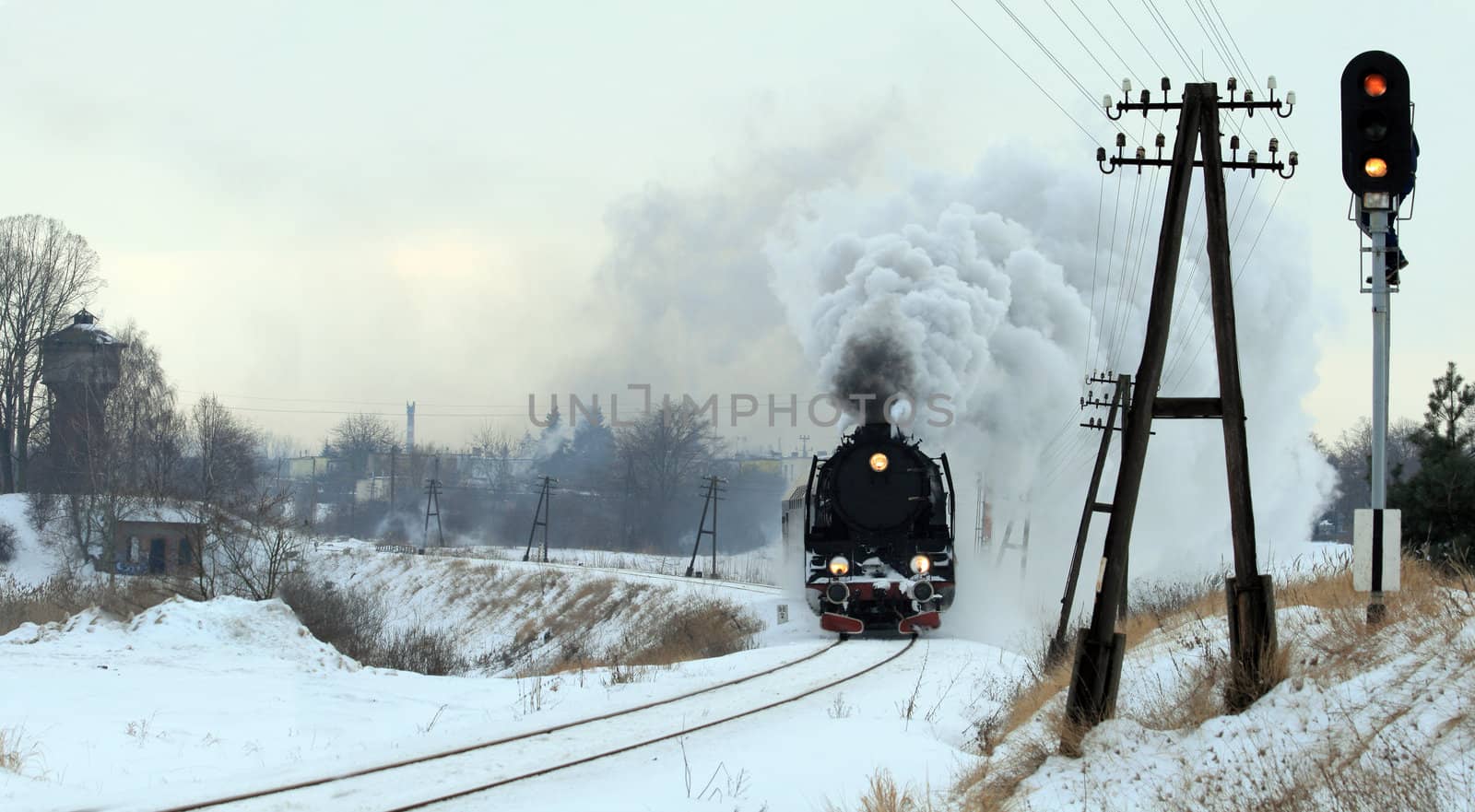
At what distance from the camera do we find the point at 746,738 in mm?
9531

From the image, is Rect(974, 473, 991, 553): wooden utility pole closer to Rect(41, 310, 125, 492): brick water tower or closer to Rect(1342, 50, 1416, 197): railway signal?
Rect(1342, 50, 1416, 197): railway signal

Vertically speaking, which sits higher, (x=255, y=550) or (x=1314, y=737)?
(x=1314, y=737)

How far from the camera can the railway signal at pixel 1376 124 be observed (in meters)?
7.71

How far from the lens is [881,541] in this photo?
18078mm

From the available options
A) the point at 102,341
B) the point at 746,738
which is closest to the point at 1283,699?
the point at 746,738

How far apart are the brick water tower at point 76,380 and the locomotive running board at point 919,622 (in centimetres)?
4325

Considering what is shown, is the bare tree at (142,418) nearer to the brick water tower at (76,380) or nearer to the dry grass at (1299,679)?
the brick water tower at (76,380)

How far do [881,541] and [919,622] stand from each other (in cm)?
141

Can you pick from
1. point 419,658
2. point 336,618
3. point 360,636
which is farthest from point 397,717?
point 336,618

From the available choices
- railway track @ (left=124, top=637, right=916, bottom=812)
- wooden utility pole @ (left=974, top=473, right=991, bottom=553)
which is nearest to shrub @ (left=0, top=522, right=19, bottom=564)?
wooden utility pole @ (left=974, top=473, right=991, bottom=553)

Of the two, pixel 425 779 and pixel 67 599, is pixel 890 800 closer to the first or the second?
pixel 425 779

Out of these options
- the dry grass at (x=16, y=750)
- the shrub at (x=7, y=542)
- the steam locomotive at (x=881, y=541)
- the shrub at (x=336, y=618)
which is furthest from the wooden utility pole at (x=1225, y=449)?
the shrub at (x=7, y=542)

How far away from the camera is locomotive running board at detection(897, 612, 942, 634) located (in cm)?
1806

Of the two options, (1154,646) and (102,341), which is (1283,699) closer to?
(1154,646)
